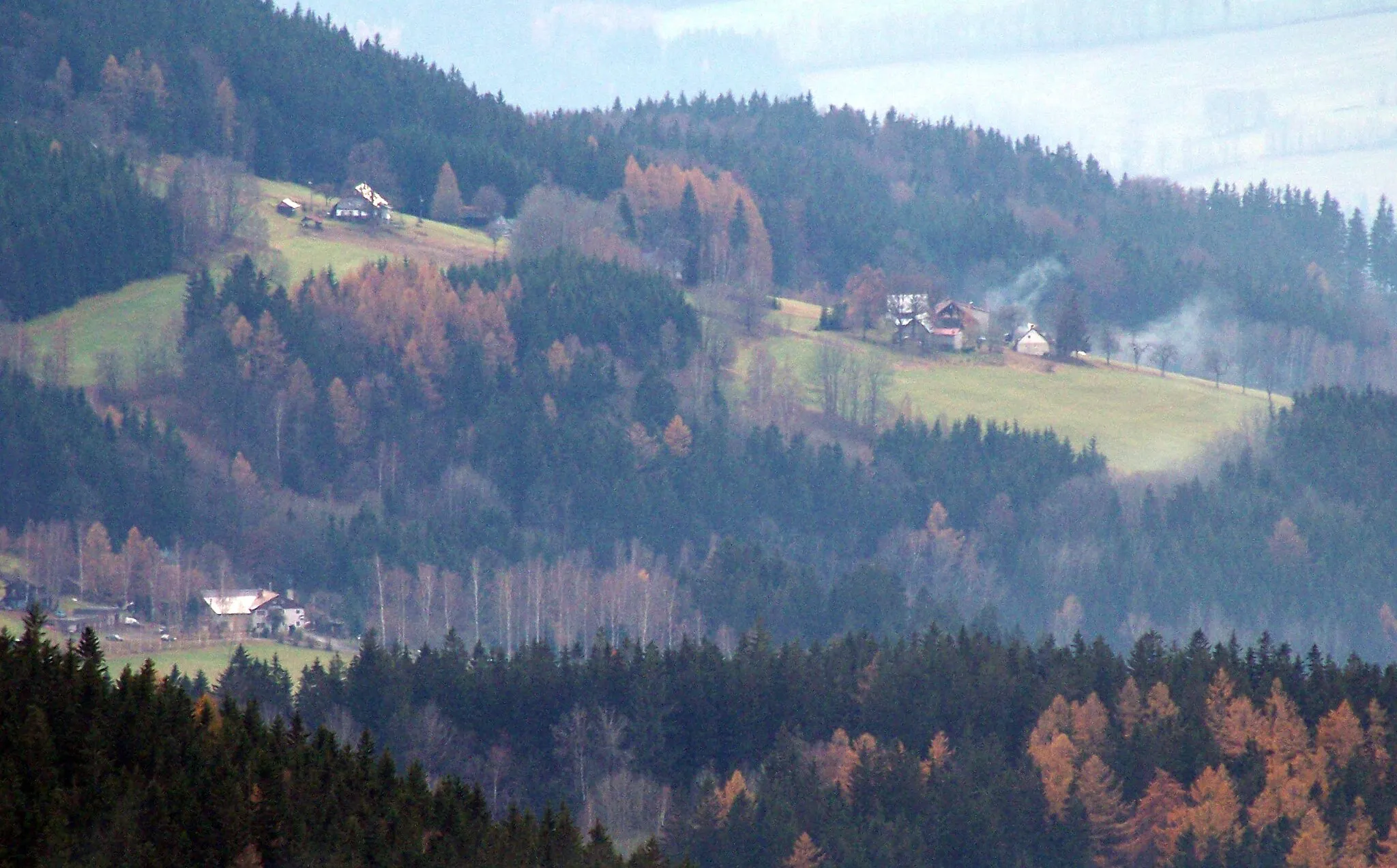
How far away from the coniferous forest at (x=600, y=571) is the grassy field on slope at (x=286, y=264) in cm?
196

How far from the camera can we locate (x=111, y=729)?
5247cm

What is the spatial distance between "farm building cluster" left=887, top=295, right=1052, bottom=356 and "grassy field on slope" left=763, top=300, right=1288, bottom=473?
1.64m

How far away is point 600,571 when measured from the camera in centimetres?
14662

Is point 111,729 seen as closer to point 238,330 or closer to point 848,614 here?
point 848,614

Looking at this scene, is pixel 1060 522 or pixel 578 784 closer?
pixel 578 784

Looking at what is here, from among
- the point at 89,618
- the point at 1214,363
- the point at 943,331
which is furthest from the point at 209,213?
the point at 1214,363

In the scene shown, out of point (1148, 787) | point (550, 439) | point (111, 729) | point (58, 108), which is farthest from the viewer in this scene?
point (58, 108)

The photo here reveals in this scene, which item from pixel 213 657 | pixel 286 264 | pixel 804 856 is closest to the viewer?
pixel 804 856

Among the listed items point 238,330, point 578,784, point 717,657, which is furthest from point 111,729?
point 238,330

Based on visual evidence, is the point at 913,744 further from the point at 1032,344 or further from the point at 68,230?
the point at 1032,344

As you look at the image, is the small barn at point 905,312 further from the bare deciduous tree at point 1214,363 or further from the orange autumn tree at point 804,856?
the orange autumn tree at point 804,856

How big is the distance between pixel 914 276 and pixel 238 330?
69313 millimetres

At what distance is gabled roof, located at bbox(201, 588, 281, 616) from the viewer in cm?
11412

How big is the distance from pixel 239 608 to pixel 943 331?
78.4m
